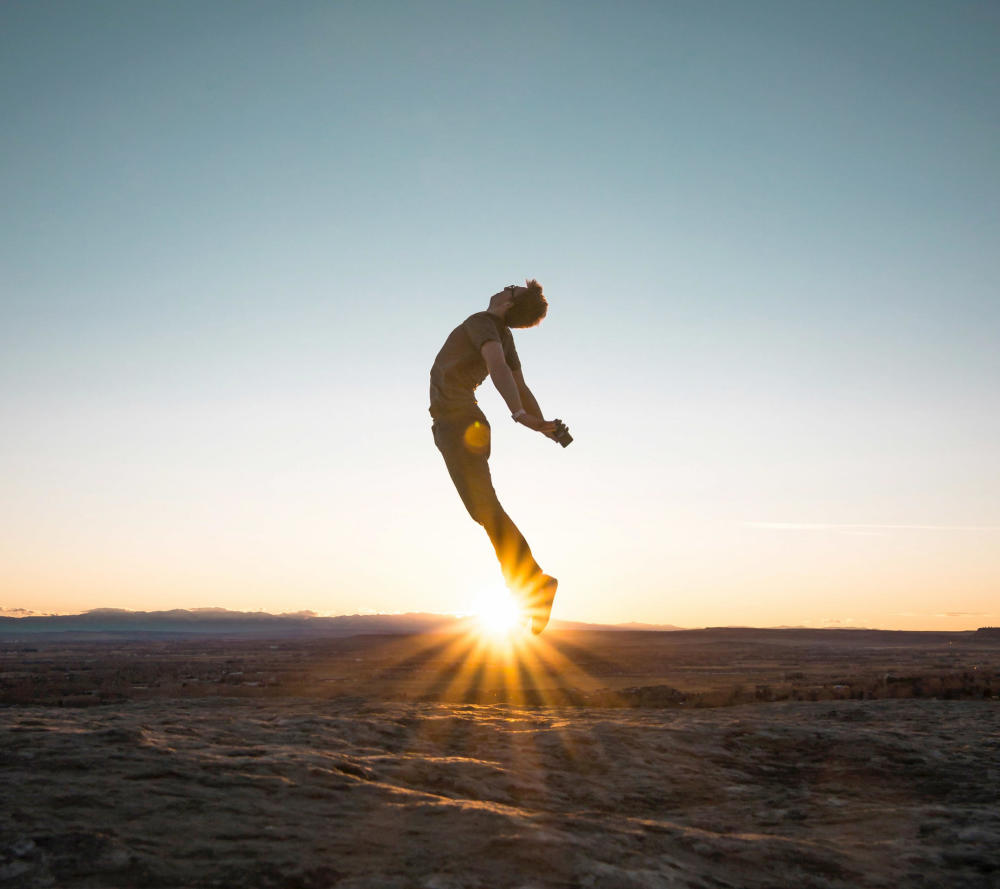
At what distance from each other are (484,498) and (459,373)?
0.96m

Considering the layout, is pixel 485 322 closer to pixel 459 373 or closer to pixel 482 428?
pixel 459 373

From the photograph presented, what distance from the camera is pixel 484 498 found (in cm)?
539

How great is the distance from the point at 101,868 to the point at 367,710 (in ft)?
9.04

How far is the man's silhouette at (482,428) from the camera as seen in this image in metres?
5.32

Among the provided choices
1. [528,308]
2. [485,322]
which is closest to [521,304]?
[528,308]

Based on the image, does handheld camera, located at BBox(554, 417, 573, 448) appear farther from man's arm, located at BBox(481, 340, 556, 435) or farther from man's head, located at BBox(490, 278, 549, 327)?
man's head, located at BBox(490, 278, 549, 327)

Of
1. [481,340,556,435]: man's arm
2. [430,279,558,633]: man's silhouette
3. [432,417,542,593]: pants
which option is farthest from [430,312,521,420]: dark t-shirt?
[481,340,556,435]: man's arm

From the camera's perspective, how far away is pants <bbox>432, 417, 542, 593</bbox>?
534 centimetres

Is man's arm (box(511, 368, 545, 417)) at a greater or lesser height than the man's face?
lesser

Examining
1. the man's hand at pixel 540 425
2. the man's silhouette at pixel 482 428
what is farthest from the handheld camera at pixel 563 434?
the man's silhouette at pixel 482 428

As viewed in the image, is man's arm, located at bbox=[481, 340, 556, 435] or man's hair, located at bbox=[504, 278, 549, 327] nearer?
man's arm, located at bbox=[481, 340, 556, 435]

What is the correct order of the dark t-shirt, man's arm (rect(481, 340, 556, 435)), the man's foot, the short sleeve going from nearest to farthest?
man's arm (rect(481, 340, 556, 435))
the short sleeve
the man's foot
the dark t-shirt

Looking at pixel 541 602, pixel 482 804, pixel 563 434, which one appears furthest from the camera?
pixel 541 602

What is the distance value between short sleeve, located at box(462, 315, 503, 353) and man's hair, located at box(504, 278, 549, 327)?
1.06 feet
